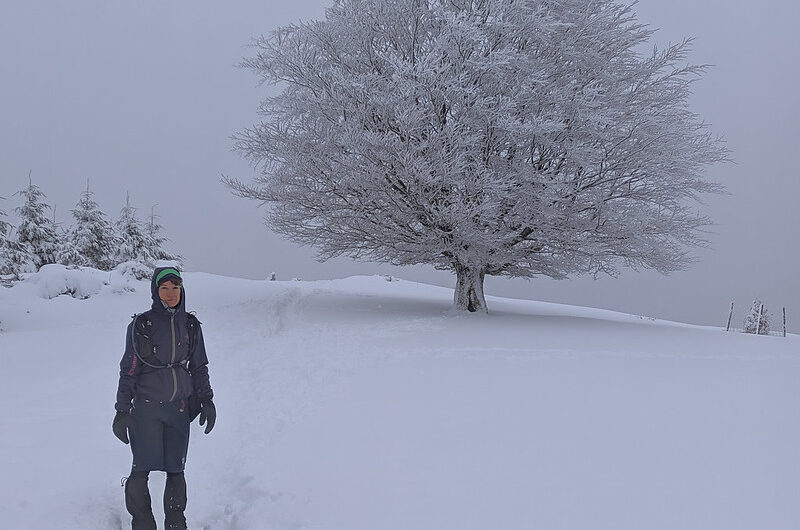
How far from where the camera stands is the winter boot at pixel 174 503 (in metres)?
3.79

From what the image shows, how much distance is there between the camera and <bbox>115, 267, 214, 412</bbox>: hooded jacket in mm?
3762

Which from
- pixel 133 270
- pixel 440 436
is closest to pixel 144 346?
pixel 440 436

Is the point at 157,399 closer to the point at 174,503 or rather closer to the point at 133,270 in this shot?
the point at 174,503

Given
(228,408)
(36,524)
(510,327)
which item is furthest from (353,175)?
(36,524)

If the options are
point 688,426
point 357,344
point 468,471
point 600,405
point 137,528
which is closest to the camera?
point 137,528

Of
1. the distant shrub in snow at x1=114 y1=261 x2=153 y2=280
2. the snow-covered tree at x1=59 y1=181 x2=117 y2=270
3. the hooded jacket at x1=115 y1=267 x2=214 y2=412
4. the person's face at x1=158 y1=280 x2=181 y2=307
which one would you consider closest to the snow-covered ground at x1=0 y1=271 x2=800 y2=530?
the hooded jacket at x1=115 y1=267 x2=214 y2=412

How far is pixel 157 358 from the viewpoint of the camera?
12.5 ft

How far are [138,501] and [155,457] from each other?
1.06 feet

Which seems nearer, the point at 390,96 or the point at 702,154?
the point at 390,96

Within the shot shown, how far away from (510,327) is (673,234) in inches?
211

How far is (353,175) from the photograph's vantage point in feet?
40.2

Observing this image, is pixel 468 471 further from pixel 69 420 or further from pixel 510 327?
pixel 510 327

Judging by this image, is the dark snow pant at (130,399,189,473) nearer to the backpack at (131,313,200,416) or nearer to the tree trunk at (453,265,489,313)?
the backpack at (131,313,200,416)

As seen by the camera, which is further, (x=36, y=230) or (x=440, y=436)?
(x=36, y=230)
